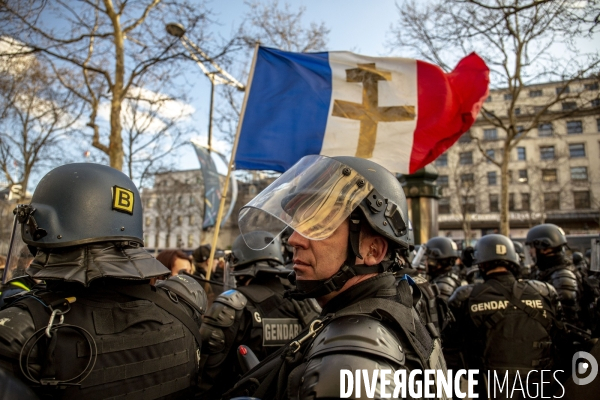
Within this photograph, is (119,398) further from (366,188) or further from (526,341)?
(526,341)

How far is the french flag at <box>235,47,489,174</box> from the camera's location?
20.1ft

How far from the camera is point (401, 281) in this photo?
1.80 metres

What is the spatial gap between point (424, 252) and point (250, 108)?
3587 millimetres

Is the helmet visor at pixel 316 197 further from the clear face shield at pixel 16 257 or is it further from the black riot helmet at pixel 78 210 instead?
the clear face shield at pixel 16 257

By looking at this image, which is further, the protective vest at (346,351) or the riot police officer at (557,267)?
the riot police officer at (557,267)

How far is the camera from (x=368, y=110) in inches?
248

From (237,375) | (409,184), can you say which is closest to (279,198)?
(237,375)

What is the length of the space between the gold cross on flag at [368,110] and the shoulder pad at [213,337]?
12.3ft

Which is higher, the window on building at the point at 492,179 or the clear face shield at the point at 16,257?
the window on building at the point at 492,179

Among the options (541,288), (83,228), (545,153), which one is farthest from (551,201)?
(83,228)

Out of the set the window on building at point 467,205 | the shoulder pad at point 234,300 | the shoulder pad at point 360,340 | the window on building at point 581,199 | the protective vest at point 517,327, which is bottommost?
the protective vest at point 517,327

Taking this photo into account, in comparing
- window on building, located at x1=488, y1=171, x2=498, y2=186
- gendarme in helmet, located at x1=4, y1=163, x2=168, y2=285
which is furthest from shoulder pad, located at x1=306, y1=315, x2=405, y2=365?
window on building, located at x1=488, y1=171, x2=498, y2=186

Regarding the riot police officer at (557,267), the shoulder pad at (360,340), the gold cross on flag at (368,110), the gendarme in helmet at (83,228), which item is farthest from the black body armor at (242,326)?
the riot police officer at (557,267)

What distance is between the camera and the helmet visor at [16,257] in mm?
2400
